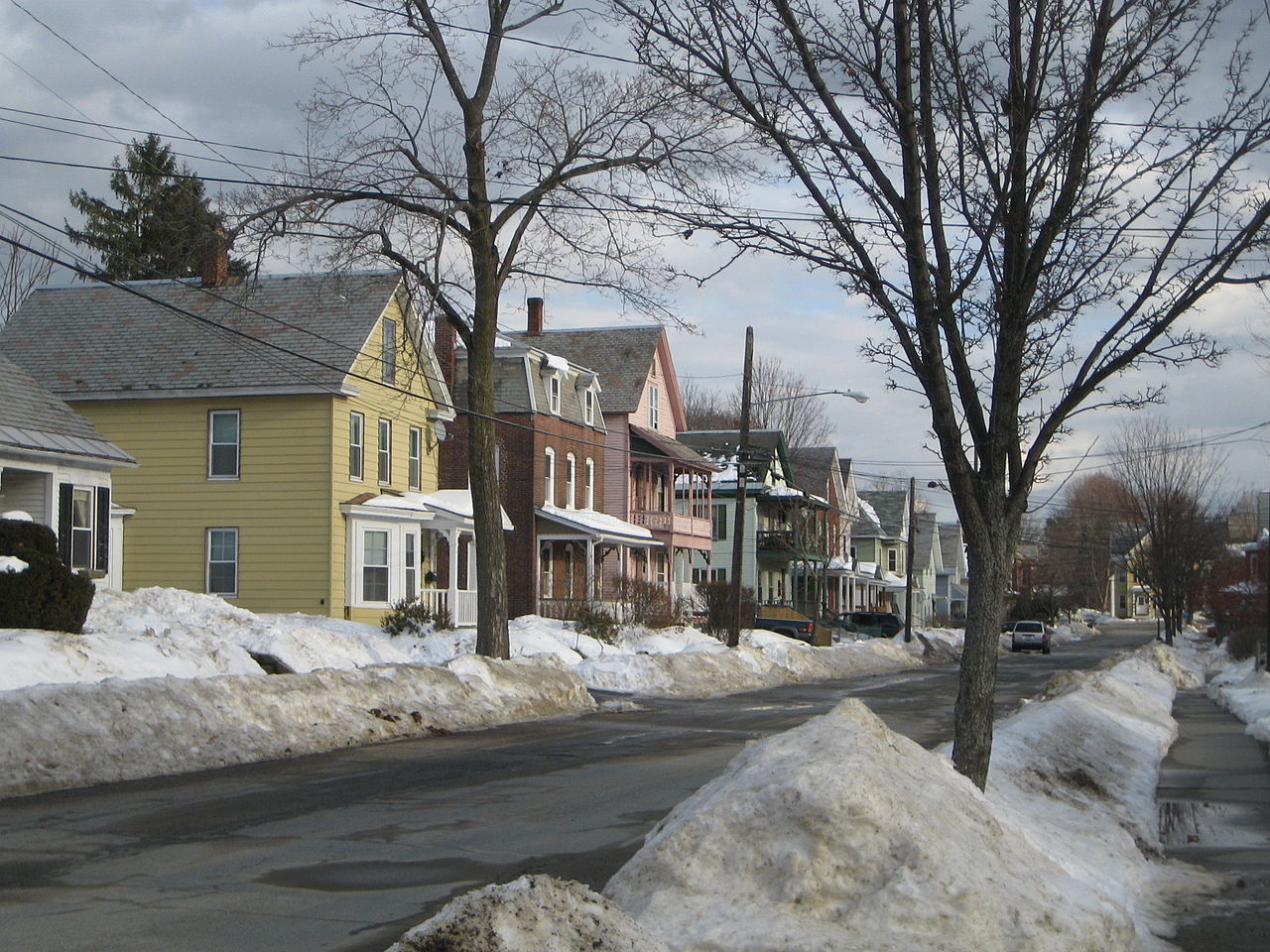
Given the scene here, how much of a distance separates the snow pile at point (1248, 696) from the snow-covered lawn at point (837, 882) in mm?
12372

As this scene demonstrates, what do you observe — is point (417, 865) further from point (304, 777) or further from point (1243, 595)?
point (1243, 595)

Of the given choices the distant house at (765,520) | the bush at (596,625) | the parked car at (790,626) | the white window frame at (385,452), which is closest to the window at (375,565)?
the white window frame at (385,452)

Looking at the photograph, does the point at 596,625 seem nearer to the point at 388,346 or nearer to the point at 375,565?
the point at 375,565

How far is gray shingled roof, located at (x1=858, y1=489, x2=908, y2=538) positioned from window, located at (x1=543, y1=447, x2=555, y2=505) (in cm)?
6120

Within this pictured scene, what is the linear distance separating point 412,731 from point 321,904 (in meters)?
10.2

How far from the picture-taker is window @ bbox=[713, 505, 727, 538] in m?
67.9

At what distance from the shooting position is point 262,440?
34281mm

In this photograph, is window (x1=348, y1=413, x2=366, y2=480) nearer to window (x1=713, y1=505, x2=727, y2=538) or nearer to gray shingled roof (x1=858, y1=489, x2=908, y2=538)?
window (x1=713, y1=505, x2=727, y2=538)

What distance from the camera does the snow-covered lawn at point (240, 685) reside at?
511 inches

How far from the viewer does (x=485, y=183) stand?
76.8ft

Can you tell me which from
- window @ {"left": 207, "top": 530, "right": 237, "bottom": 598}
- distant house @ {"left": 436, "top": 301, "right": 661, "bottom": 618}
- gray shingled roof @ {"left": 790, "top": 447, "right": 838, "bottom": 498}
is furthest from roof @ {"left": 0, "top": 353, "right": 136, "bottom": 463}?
gray shingled roof @ {"left": 790, "top": 447, "right": 838, "bottom": 498}

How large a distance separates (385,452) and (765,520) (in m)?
35.5

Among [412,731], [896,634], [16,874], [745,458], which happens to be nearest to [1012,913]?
[16,874]

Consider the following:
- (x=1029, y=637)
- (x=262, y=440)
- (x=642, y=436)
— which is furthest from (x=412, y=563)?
(x=1029, y=637)
